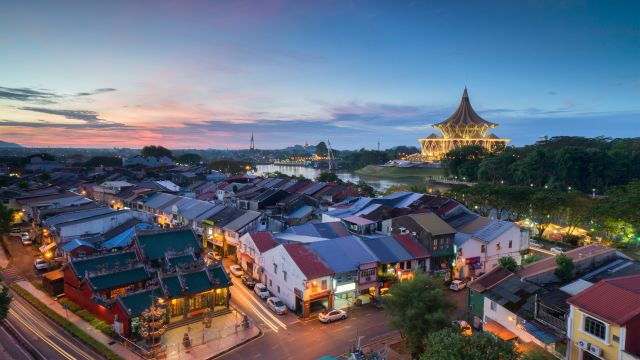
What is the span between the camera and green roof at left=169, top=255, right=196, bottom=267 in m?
22.9

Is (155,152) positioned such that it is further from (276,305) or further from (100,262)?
(276,305)

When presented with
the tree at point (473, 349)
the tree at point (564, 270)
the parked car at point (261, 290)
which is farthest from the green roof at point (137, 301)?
the tree at point (564, 270)

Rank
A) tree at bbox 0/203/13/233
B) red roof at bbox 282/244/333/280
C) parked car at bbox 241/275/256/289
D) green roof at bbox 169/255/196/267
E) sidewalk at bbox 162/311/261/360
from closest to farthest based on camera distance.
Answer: sidewalk at bbox 162/311/261/360
red roof at bbox 282/244/333/280
green roof at bbox 169/255/196/267
parked car at bbox 241/275/256/289
tree at bbox 0/203/13/233

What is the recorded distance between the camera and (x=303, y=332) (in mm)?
19750

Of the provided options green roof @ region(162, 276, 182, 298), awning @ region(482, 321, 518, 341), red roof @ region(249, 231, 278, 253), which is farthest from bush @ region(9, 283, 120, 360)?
awning @ region(482, 321, 518, 341)

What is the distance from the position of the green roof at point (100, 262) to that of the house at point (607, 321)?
22739 millimetres

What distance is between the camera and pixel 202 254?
85.3ft

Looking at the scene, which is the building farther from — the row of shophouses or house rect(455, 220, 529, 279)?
the row of shophouses

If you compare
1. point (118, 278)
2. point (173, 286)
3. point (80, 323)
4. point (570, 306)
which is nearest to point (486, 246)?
point (570, 306)

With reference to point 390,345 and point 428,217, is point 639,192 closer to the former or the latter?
point 428,217

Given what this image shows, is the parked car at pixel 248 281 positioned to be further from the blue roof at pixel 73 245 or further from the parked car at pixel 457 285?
the parked car at pixel 457 285

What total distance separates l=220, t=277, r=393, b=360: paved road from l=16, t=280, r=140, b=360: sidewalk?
14.7 feet

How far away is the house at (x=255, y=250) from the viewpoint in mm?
26375

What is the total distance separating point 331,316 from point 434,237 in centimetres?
998
